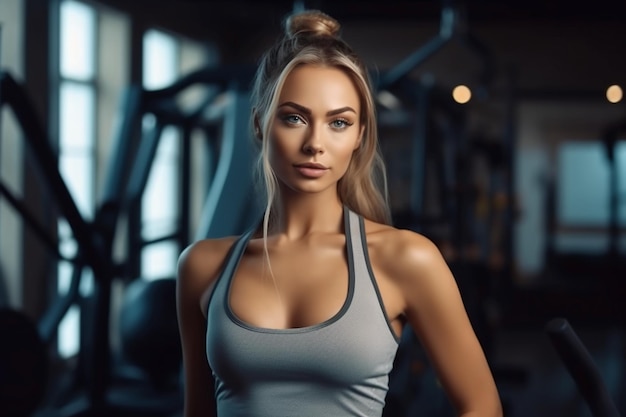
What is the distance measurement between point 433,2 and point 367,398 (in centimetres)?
515

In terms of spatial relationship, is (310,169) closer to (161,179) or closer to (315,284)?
(315,284)

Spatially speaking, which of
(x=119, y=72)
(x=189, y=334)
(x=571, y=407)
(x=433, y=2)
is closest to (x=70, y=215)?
(x=189, y=334)

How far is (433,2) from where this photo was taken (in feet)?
18.5

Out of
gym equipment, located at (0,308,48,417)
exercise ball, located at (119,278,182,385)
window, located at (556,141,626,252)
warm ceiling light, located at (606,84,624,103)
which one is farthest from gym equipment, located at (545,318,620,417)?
window, located at (556,141,626,252)

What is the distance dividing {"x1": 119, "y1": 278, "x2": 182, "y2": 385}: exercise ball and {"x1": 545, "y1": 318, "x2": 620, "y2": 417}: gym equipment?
5.43 ft

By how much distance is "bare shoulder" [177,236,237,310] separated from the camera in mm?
880

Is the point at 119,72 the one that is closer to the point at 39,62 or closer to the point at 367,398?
the point at 39,62

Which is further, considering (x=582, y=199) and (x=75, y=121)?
(x=582, y=199)

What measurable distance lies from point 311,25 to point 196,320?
1.11 feet

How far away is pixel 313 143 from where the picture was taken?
82cm

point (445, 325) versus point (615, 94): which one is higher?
point (615, 94)

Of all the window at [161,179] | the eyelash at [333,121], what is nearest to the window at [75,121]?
the window at [161,179]

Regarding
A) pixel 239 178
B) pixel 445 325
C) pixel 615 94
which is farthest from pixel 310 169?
pixel 239 178

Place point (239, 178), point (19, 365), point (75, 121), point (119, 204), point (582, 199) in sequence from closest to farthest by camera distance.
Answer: point (239, 178)
point (19, 365)
point (119, 204)
point (75, 121)
point (582, 199)
